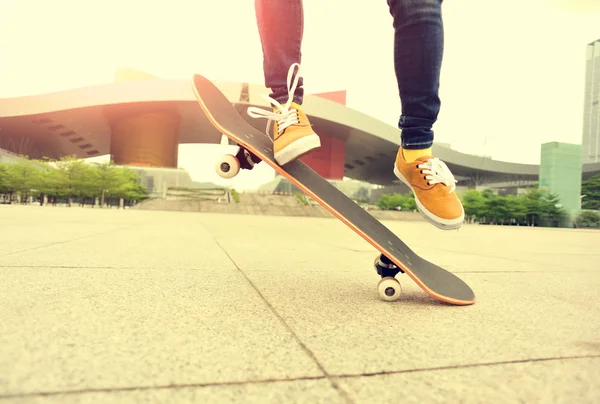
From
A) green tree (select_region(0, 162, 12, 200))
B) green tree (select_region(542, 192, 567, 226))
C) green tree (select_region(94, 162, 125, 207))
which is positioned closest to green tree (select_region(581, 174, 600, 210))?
green tree (select_region(542, 192, 567, 226))

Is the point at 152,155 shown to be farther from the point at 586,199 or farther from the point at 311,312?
the point at 586,199

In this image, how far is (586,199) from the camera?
37844 millimetres

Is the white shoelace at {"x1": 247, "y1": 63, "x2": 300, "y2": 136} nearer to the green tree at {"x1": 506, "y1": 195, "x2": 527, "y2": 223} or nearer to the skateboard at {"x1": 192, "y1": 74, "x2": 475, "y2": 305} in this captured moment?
the skateboard at {"x1": 192, "y1": 74, "x2": 475, "y2": 305}

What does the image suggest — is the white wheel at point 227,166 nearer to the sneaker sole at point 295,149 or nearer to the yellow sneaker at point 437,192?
the sneaker sole at point 295,149

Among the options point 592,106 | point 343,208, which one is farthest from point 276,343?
point 592,106

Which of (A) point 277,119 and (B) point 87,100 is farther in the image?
(B) point 87,100

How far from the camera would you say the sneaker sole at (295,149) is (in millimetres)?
1408

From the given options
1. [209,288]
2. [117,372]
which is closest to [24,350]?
[117,372]

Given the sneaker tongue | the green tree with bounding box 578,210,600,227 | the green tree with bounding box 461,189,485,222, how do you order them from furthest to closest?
the green tree with bounding box 461,189,485,222, the green tree with bounding box 578,210,600,227, the sneaker tongue

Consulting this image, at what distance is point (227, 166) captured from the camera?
158cm

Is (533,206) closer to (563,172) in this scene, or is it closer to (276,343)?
(563,172)

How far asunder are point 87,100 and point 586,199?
158 feet

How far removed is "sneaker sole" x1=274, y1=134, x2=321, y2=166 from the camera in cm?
141

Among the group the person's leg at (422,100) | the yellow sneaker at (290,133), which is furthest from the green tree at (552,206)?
the yellow sneaker at (290,133)
